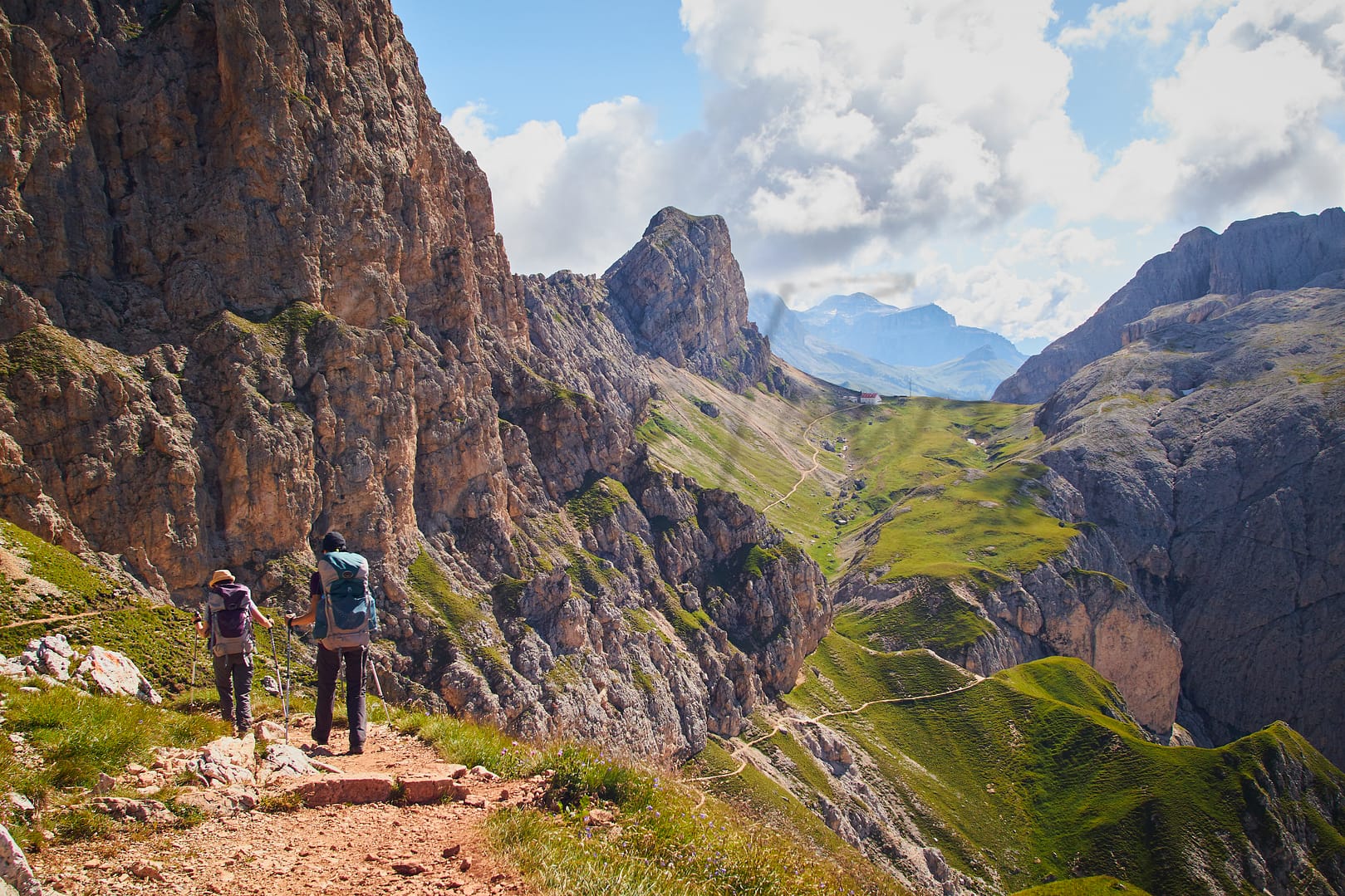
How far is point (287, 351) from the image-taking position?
222 ft

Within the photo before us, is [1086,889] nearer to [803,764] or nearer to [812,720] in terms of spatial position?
[803,764]

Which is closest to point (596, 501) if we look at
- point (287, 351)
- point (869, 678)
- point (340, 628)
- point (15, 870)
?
point (287, 351)

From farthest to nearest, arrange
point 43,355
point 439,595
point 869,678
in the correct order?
point 869,678, point 439,595, point 43,355

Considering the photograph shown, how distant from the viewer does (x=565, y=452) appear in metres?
128

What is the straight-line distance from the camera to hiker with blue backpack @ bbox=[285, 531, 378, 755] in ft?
59.1

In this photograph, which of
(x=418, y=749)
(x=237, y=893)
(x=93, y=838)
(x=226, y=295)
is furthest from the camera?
(x=226, y=295)

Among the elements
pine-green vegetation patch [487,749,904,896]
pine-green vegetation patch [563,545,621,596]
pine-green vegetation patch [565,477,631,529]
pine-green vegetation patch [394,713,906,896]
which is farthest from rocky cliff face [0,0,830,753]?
pine-green vegetation patch [487,749,904,896]

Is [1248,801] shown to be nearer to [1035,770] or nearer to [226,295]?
[1035,770]

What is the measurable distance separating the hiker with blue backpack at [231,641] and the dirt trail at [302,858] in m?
7.74

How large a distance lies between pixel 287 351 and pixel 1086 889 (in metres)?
93.6

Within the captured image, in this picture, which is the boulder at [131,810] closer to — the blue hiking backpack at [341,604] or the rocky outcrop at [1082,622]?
the blue hiking backpack at [341,604]

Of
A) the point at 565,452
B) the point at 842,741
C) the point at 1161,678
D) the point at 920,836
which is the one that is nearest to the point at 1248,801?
the point at 920,836

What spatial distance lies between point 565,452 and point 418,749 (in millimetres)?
109736

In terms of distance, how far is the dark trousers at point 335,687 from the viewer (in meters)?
17.9
